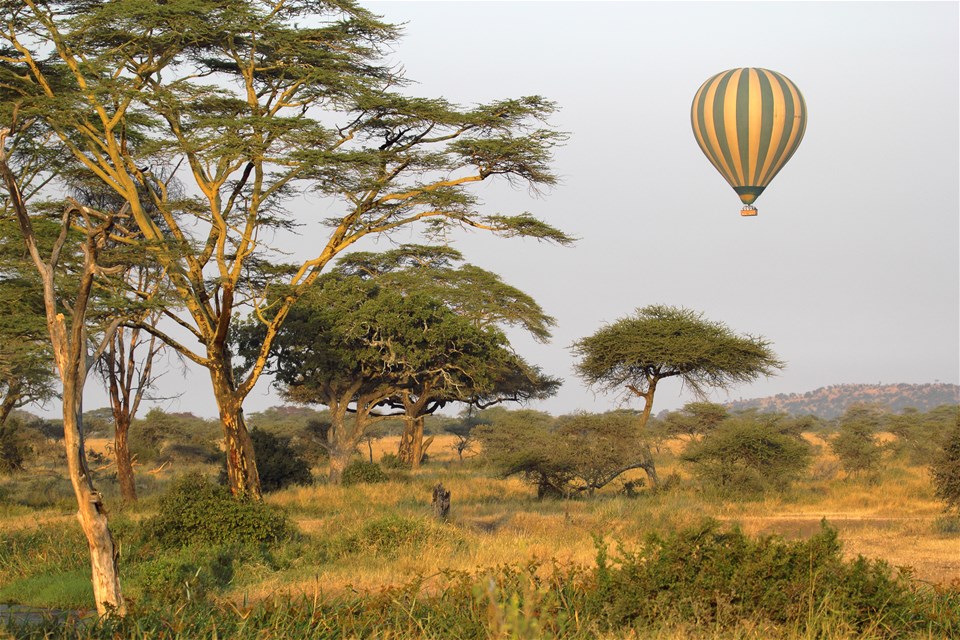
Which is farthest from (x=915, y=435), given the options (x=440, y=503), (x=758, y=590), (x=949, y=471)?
(x=758, y=590)

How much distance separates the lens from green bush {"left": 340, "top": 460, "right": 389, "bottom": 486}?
25.5 metres

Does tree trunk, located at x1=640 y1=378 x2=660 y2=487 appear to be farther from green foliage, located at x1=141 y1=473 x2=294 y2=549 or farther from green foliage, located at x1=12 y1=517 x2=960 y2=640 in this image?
green foliage, located at x1=12 y1=517 x2=960 y2=640

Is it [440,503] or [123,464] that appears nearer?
[440,503]

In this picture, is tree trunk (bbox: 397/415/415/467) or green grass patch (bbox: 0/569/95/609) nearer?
green grass patch (bbox: 0/569/95/609)

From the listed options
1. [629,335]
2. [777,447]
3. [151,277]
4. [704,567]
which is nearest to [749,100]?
[629,335]

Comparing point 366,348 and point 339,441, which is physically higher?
point 366,348

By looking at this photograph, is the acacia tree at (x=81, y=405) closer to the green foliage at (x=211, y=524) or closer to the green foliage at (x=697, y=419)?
the green foliage at (x=211, y=524)

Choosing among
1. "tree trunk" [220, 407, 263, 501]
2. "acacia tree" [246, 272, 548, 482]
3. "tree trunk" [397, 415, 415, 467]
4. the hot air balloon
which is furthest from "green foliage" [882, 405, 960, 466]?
"tree trunk" [220, 407, 263, 501]

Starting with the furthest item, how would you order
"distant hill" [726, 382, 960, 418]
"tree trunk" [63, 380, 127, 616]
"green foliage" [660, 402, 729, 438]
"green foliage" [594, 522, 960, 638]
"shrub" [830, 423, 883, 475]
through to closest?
"distant hill" [726, 382, 960, 418], "green foliage" [660, 402, 729, 438], "shrub" [830, 423, 883, 475], "tree trunk" [63, 380, 127, 616], "green foliage" [594, 522, 960, 638]

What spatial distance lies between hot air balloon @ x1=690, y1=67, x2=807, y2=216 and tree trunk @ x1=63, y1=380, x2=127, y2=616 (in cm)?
2488

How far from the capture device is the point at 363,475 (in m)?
25.7

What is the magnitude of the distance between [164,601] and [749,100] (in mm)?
24574

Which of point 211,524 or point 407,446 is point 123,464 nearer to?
point 211,524

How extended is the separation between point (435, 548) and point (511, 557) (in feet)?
4.32
